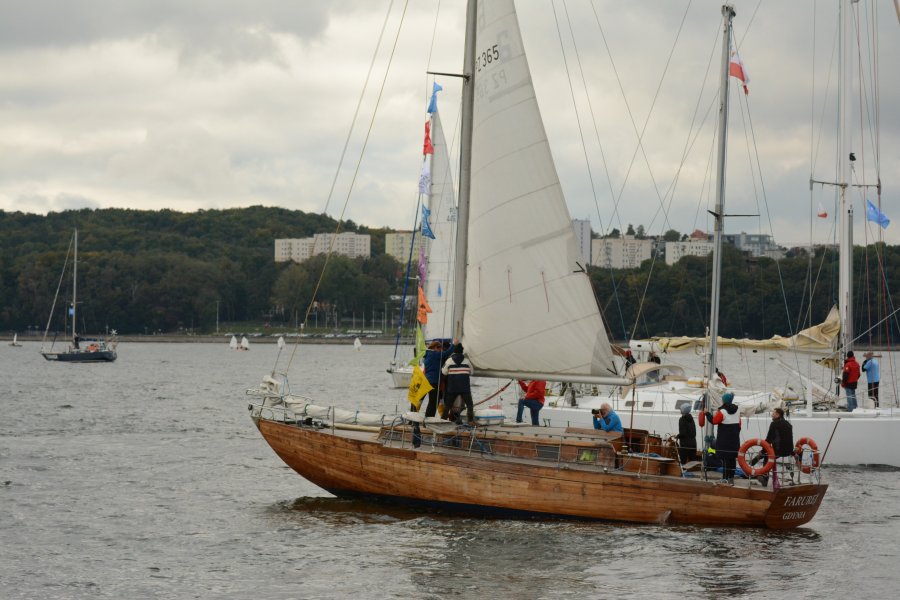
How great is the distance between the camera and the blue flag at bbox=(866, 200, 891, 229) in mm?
32938

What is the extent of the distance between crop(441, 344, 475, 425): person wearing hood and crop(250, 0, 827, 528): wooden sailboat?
31 cm

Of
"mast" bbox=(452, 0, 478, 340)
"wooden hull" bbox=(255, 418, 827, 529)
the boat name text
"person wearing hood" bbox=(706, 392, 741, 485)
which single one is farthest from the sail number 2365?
the boat name text

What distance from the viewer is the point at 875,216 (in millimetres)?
33062

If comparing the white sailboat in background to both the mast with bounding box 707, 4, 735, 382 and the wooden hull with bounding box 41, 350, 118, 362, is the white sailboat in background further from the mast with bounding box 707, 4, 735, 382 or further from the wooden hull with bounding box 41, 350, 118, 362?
the wooden hull with bounding box 41, 350, 118, 362

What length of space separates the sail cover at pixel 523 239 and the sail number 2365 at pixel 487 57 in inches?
0.7

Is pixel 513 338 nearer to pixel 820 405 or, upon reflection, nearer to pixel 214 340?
pixel 820 405

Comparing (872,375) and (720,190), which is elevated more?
(720,190)

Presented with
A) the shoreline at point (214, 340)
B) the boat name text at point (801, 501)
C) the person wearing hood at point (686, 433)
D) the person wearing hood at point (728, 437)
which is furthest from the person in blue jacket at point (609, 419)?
the shoreline at point (214, 340)

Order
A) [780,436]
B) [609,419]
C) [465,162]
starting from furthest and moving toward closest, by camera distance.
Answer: [609,419]
[780,436]
[465,162]

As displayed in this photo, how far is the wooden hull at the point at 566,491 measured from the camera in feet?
63.0

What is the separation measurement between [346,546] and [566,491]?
377 centimetres

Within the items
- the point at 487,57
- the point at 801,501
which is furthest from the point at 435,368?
the point at 801,501

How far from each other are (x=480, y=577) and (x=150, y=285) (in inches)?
7038

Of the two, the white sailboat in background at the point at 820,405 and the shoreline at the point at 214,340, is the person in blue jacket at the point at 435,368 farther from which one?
the shoreline at the point at 214,340
